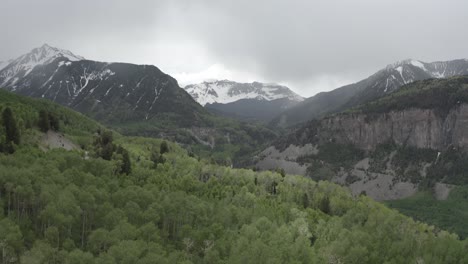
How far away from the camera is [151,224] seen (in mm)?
118875

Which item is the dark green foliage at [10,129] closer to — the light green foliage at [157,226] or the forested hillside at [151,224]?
the forested hillside at [151,224]

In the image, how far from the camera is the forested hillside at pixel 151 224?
4092 inches

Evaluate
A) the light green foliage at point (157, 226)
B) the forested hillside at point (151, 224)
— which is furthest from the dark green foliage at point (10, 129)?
the light green foliage at point (157, 226)

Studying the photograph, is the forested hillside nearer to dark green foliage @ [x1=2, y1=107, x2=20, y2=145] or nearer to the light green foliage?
the light green foliage

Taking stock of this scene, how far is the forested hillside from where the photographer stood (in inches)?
4092

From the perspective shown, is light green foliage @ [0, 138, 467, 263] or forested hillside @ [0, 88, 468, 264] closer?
forested hillside @ [0, 88, 468, 264]

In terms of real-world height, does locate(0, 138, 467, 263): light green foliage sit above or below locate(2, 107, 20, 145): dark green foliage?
below

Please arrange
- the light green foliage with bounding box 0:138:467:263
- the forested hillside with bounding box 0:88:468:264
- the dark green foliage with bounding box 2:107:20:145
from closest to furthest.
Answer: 1. the forested hillside with bounding box 0:88:468:264
2. the light green foliage with bounding box 0:138:467:263
3. the dark green foliage with bounding box 2:107:20:145

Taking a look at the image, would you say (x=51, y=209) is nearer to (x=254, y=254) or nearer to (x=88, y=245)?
(x=88, y=245)

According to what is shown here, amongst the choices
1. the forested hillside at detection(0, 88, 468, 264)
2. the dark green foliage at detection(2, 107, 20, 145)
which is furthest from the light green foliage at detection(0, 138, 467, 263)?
the dark green foliage at detection(2, 107, 20, 145)

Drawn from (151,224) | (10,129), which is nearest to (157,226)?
(151,224)

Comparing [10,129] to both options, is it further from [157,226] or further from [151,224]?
[151,224]

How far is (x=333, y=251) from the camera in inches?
5359

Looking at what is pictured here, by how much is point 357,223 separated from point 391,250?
124ft
